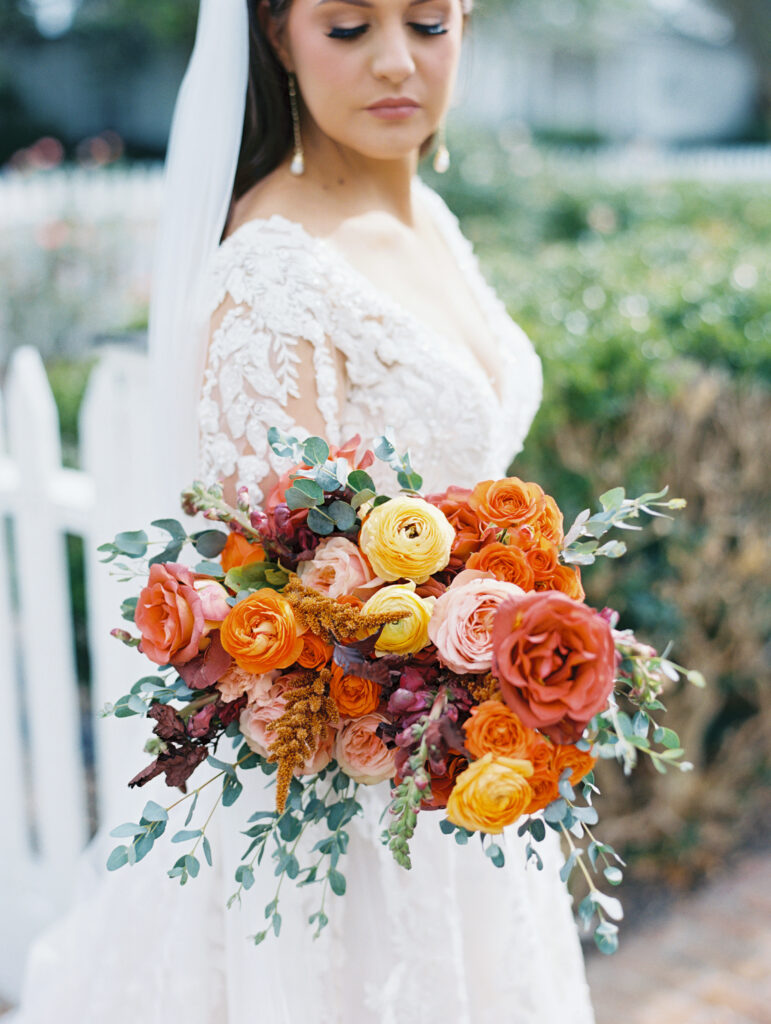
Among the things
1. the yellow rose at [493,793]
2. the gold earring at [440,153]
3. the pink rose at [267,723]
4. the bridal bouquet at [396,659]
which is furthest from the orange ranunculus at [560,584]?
the gold earring at [440,153]

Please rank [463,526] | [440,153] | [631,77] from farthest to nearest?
[631,77], [440,153], [463,526]

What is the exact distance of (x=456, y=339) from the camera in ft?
6.07

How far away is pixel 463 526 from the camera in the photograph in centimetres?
135

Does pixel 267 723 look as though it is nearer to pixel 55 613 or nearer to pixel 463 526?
pixel 463 526

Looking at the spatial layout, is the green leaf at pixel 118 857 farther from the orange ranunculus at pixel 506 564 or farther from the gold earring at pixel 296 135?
the gold earring at pixel 296 135

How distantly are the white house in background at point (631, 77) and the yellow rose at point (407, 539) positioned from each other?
29.4 m

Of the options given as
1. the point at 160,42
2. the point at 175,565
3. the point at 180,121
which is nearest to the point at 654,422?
the point at 180,121

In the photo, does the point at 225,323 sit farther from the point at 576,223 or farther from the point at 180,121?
the point at 576,223

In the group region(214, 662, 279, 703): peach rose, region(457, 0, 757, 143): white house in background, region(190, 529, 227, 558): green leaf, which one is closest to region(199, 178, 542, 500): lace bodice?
region(190, 529, 227, 558): green leaf

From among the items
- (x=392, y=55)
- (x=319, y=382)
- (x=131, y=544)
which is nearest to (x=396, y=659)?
(x=131, y=544)

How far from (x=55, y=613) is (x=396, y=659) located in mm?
1659

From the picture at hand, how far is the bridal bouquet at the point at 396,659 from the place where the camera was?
1114mm

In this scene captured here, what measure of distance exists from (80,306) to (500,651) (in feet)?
28.2

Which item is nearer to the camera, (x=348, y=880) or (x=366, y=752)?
(x=366, y=752)
